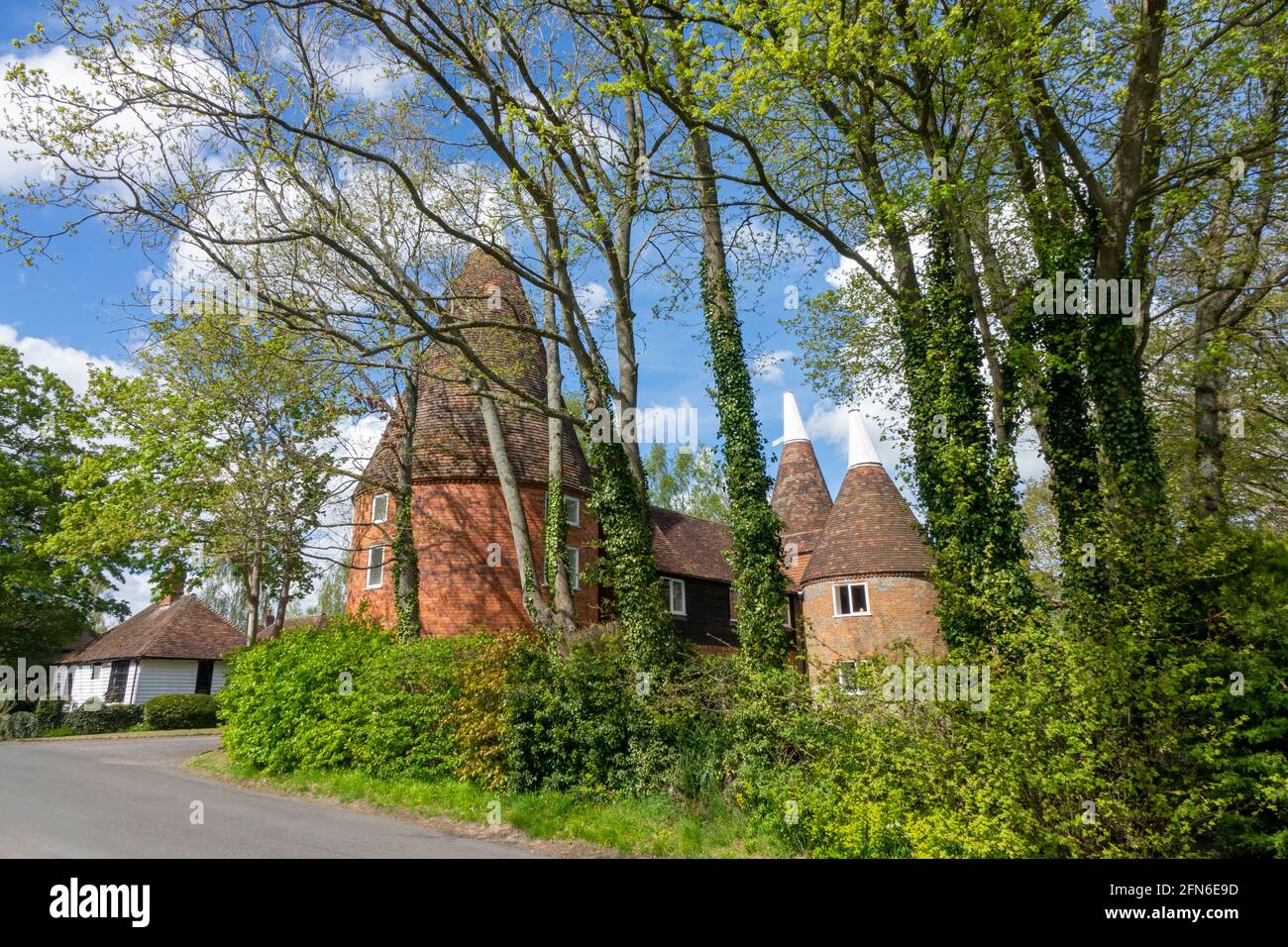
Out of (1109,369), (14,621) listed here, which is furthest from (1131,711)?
(14,621)

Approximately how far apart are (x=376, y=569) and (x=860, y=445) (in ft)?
60.3

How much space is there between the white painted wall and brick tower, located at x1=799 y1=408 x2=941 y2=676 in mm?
28884

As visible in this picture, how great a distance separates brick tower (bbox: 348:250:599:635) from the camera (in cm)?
2141

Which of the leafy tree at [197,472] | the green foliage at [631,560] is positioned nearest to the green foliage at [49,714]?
the leafy tree at [197,472]

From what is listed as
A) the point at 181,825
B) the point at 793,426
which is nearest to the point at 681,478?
the point at 793,426

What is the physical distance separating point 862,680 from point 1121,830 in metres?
2.65

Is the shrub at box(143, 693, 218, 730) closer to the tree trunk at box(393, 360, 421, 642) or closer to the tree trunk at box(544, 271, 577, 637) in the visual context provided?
the tree trunk at box(393, 360, 421, 642)

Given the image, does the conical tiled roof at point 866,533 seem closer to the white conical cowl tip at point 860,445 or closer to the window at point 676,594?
the white conical cowl tip at point 860,445

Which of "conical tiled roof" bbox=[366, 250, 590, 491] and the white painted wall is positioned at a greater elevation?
"conical tiled roof" bbox=[366, 250, 590, 491]

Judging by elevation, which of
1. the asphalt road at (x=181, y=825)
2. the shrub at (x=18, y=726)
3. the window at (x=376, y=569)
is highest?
the window at (x=376, y=569)

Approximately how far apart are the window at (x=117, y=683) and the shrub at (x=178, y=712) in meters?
5.46

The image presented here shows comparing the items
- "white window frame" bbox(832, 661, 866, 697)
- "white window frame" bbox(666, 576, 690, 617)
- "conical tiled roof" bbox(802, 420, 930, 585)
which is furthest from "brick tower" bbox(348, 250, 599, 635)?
"white window frame" bbox(832, 661, 866, 697)

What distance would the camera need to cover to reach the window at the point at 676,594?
87.2 ft

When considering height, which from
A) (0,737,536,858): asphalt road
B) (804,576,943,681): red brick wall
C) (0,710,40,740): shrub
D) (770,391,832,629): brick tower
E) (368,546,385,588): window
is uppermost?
(770,391,832,629): brick tower
